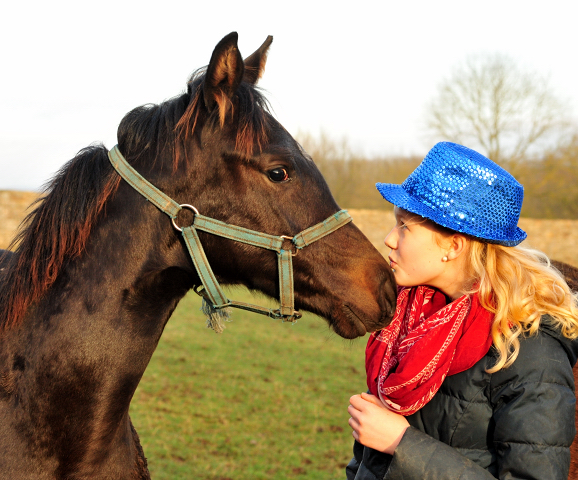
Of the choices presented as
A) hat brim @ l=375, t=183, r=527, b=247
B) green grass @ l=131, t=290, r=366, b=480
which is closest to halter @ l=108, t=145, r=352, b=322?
hat brim @ l=375, t=183, r=527, b=247

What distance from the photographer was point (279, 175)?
174 cm

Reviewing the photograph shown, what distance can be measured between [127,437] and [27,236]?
35.1 inches

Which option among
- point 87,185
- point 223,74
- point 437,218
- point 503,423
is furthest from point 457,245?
point 87,185

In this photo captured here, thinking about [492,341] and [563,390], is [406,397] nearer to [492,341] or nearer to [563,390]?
[492,341]

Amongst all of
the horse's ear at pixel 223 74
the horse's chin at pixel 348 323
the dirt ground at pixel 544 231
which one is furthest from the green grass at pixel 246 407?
the dirt ground at pixel 544 231

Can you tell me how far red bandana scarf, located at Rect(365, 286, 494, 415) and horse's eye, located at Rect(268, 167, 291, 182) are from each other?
0.69 m

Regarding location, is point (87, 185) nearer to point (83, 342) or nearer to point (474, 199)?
point (83, 342)

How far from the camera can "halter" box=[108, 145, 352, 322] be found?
66.6 inches

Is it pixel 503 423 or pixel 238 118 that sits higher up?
pixel 238 118

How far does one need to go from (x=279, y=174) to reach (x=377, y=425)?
89 cm

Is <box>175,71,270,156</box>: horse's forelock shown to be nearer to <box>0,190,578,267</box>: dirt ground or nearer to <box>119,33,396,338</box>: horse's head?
<box>119,33,396,338</box>: horse's head

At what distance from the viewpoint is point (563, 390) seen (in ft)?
4.47

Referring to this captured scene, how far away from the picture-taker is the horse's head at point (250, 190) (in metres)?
1.71

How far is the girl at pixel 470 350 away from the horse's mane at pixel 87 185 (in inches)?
24.9
